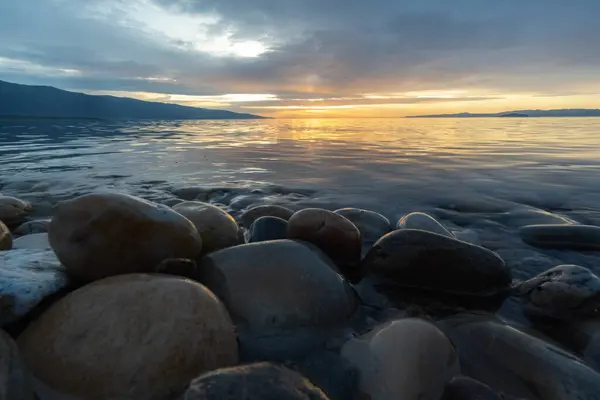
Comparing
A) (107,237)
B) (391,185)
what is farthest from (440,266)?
(391,185)

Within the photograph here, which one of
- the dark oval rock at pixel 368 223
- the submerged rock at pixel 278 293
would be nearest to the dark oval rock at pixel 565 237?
the dark oval rock at pixel 368 223

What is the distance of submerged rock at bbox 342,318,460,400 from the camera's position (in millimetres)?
1702

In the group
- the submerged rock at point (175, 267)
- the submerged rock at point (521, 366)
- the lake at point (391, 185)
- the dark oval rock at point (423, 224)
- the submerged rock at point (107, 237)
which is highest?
the submerged rock at point (107, 237)

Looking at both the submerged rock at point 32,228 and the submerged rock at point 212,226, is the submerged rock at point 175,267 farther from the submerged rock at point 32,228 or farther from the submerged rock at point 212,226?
the submerged rock at point 32,228

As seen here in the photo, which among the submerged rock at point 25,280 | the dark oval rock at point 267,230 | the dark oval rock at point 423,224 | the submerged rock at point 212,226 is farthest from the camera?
the dark oval rock at point 423,224

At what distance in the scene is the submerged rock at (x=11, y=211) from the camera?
460 cm

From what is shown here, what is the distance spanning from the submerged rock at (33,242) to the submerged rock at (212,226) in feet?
3.93

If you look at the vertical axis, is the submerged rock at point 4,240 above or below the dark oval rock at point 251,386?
below

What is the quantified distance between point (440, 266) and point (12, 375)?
8.65 ft

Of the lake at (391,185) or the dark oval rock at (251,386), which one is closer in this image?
the dark oval rock at (251,386)

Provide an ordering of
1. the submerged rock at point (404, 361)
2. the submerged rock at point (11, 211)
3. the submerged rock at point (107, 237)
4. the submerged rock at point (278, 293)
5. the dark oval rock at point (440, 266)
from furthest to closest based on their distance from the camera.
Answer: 1. the submerged rock at point (11, 211)
2. the dark oval rock at point (440, 266)
3. the submerged rock at point (107, 237)
4. the submerged rock at point (278, 293)
5. the submerged rock at point (404, 361)

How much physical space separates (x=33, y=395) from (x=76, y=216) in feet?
3.61

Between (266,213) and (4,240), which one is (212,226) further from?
(4,240)

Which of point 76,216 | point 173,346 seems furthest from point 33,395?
point 76,216
